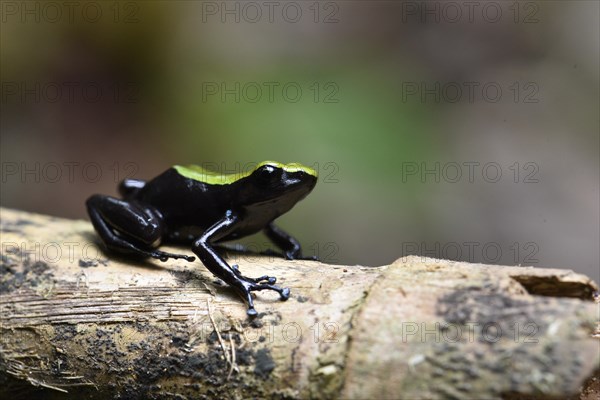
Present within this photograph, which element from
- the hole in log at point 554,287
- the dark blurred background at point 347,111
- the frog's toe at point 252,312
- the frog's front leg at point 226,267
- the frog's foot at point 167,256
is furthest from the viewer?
the dark blurred background at point 347,111

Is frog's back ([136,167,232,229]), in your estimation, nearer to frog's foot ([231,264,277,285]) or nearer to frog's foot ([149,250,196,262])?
frog's foot ([149,250,196,262])

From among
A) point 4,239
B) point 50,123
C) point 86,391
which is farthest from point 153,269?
point 50,123

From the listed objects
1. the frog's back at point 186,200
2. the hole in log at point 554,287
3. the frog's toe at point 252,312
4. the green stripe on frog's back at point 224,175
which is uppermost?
the green stripe on frog's back at point 224,175

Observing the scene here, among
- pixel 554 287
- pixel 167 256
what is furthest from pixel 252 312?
pixel 554 287

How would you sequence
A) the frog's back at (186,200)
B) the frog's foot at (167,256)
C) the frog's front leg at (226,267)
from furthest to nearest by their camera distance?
the frog's back at (186,200)
the frog's foot at (167,256)
the frog's front leg at (226,267)

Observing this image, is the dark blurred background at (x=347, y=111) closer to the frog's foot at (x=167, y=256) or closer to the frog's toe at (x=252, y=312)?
the frog's foot at (x=167, y=256)

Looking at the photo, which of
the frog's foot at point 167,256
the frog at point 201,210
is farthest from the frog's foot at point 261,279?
the frog's foot at point 167,256
